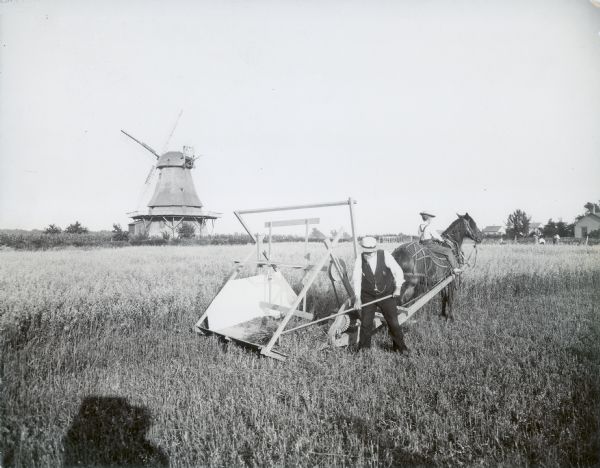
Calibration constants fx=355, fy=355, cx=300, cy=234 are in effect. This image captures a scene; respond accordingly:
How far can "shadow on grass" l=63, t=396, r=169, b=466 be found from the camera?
10.4 feet

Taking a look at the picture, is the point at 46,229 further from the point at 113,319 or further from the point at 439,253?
the point at 439,253

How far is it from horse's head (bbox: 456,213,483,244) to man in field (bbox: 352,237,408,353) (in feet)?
13.8

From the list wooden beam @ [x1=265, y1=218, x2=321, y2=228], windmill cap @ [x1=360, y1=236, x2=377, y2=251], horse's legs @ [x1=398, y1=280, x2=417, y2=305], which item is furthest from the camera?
horse's legs @ [x1=398, y1=280, x2=417, y2=305]

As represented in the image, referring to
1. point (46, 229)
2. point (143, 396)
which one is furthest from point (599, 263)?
point (46, 229)

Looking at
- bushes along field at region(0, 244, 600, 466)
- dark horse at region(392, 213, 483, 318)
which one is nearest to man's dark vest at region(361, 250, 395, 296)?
bushes along field at region(0, 244, 600, 466)

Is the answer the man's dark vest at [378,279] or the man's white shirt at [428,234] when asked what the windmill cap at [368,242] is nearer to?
the man's dark vest at [378,279]

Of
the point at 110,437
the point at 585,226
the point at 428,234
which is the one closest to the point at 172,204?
the point at 428,234

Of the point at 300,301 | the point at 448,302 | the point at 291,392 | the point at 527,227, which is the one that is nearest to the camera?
the point at 291,392

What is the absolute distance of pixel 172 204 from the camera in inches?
1500

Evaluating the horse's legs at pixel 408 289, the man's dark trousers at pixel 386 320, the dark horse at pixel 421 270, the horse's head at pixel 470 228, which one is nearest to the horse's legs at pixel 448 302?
the dark horse at pixel 421 270

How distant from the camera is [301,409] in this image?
13.0ft

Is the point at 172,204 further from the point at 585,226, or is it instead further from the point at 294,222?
the point at 585,226

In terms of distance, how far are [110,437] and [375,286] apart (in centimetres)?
396

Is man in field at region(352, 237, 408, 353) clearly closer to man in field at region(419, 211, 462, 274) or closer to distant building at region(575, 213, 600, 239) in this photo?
man in field at region(419, 211, 462, 274)
